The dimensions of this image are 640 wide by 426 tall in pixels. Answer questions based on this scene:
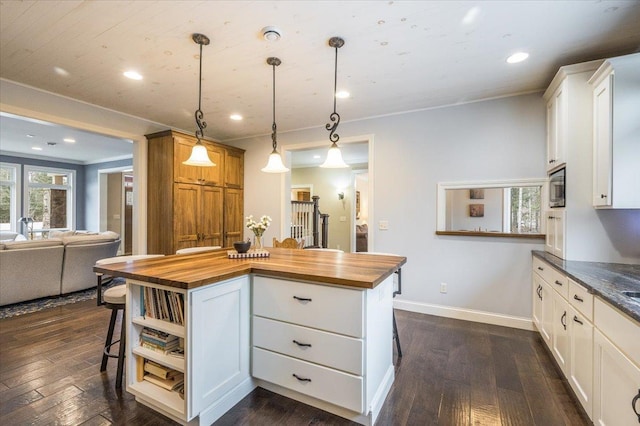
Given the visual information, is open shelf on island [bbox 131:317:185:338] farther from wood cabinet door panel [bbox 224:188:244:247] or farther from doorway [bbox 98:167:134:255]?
doorway [bbox 98:167:134:255]

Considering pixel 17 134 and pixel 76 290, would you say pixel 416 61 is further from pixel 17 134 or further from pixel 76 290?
pixel 17 134

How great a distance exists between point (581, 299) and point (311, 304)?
166 cm

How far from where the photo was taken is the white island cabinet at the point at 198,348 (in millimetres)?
Answer: 1628

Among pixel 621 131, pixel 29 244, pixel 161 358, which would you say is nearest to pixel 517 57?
pixel 621 131

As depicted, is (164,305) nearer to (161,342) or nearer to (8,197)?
(161,342)

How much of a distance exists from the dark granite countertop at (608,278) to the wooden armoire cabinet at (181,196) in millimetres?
4105

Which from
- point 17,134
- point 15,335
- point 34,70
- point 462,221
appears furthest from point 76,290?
point 462,221

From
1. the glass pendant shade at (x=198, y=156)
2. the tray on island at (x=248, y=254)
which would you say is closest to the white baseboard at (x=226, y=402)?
the tray on island at (x=248, y=254)

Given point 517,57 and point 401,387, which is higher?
point 517,57

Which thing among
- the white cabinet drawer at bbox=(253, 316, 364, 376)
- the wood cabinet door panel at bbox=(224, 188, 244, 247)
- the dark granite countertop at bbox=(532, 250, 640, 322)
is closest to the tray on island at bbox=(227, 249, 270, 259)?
the white cabinet drawer at bbox=(253, 316, 364, 376)

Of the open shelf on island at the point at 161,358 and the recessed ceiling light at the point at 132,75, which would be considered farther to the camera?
the recessed ceiling light at the point at 132,75

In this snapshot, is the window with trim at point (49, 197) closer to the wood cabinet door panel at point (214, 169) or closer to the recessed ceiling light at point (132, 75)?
the wood cabinet door panel at point (214, 169)

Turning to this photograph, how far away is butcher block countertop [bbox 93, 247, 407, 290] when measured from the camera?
164cm

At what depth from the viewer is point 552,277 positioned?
2426 mm
